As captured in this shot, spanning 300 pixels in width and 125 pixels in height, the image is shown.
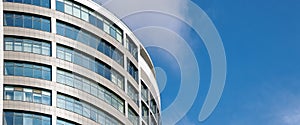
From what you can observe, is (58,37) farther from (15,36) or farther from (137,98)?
(137,98)

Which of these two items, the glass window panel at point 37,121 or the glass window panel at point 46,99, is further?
the glass window panel at point 46,99

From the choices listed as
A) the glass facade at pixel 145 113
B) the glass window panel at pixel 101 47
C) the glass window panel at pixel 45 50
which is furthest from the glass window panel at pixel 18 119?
the glass facade at pixel 145 113

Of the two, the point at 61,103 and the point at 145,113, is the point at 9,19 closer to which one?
the point at 61,103

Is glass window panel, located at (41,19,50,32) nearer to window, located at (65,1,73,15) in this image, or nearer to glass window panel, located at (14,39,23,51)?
window, located at (65,1,73,15)

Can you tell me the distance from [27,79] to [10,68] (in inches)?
86.0

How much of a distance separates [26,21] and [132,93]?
1791cm

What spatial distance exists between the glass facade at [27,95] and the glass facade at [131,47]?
54.6 feet

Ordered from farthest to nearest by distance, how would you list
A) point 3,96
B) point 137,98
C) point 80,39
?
point 137,98 < point 80,39 < point 3,96

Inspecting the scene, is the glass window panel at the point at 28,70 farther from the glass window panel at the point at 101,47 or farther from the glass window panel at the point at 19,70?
the glass window panel at the point at 101,47

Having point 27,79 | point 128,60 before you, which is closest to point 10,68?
point 27,79

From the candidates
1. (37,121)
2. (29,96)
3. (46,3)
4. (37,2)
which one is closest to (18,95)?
(29,96)

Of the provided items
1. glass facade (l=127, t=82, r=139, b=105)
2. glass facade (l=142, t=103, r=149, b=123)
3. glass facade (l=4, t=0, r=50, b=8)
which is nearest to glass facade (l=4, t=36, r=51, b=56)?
glass facade (l=4, t=0, r=50, b=8)

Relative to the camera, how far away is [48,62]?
120m

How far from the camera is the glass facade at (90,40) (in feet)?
404
